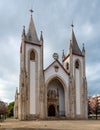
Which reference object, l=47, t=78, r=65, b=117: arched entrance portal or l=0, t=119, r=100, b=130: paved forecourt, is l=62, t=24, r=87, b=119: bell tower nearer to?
l=47, t=78, r=65, b=117: arched entrance portal

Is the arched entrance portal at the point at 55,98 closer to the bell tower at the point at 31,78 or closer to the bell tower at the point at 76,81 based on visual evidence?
the bell tower at the point at 76,81

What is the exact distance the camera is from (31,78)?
46.9 m

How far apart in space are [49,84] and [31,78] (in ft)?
21.2

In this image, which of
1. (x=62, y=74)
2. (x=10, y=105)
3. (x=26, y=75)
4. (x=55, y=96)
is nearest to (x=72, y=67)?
(x=62, y=74)

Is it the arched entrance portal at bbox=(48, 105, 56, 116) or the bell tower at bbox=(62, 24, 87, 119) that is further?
the arched entrance portal at bbox=(48, 105, 56, 116)

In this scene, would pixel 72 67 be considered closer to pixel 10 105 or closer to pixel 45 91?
pixel 45 91

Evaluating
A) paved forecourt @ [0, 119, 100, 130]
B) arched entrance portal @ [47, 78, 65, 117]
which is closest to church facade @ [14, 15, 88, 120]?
arched entrance portal @ [47, 78, 65, 117]

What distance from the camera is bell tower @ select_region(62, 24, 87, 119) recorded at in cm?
5044

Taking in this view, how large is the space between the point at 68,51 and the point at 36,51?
894 cm

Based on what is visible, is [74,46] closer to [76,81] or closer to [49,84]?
[76,81]

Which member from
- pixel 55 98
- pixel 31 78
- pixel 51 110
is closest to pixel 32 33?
pixel 31 78

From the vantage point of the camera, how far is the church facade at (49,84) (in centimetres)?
4556

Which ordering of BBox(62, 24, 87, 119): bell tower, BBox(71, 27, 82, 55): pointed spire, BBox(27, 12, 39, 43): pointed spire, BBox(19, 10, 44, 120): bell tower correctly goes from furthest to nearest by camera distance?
BBox(71, 27, 82, 55): pointed spire < BBox(62, 24, 87, 119): bell tower < BBox(27, 12, 39, 43): pointed spire < BBox(19, 10, 44, 120): bell tower

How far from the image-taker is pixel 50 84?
52656mm
